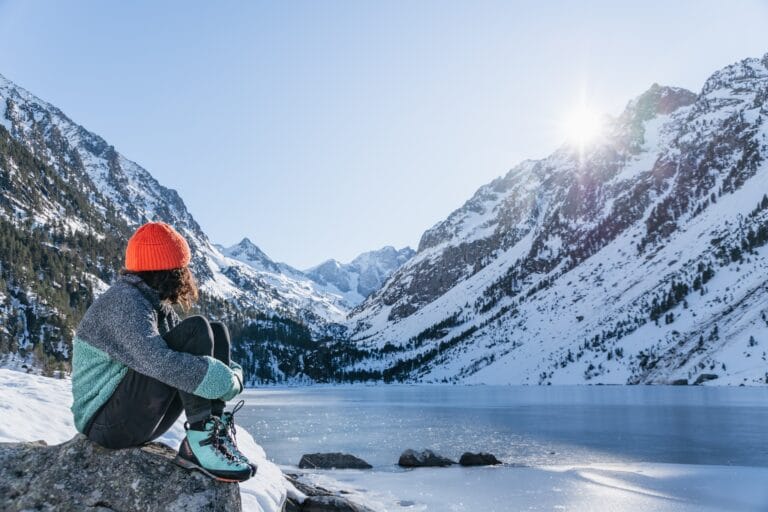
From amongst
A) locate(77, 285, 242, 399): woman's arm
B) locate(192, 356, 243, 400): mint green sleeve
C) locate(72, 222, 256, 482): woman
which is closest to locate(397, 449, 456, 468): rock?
locate(72, 222, 256, 482): woman

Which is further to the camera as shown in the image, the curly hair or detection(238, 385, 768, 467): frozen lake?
detection(238, 385, 768, 467): frozen lake

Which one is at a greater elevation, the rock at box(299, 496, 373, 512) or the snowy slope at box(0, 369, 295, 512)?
the snowy slope at box(0, 369, 295, 512)

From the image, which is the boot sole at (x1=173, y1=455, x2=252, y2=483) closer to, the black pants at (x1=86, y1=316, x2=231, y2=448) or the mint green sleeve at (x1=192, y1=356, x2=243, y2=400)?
the black pants at (x1=86, y1=316, x2=231, y2=448)

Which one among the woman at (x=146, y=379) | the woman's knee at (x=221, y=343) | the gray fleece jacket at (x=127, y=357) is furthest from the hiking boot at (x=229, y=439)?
the woman's knee at (x=221, y=343)

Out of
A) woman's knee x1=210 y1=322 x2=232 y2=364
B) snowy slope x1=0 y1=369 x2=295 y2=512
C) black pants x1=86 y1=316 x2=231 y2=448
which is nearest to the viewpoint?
black pants x1=86 y1=316 x2=231 y2=448

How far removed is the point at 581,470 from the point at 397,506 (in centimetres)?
1368

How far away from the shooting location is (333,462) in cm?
3344

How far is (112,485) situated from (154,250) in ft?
8.55

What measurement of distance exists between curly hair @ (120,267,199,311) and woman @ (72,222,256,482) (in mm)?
117

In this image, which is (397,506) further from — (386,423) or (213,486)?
(386,423)

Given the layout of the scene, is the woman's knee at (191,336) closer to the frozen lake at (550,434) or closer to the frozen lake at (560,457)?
the frozen lake at (560,457)

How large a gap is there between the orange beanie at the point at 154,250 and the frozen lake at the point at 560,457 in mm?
18334

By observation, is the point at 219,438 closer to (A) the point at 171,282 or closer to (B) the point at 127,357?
(B) the point at 127,357

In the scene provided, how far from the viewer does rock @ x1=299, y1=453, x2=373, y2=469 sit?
109 feet
